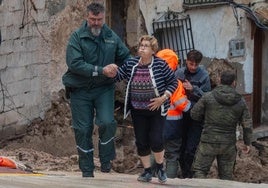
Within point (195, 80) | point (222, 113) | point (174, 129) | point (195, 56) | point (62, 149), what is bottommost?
point (62, 149)

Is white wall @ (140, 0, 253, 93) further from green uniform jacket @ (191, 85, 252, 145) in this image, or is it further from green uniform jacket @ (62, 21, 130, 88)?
green uniform jacket @ (62, 21, 130, 88)

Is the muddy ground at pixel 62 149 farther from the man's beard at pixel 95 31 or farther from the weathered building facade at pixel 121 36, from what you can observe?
the man's beard at pixel 95 31

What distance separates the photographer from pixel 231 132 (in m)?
9.21

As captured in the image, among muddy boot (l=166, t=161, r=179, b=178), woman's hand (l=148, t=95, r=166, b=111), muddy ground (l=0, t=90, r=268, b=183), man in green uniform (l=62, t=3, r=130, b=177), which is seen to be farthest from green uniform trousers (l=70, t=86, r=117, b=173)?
muddy ground (l=0, t=90, r=268, b=183)

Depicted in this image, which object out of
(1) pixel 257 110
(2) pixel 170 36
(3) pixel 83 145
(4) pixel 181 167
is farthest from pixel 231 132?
(1) pixel 257 110

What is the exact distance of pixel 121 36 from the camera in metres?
13.1

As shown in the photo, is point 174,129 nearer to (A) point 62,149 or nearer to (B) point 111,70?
(B) point 111,70

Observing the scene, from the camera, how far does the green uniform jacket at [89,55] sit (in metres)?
7.79

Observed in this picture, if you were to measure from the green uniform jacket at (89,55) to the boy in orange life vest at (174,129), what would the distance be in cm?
134

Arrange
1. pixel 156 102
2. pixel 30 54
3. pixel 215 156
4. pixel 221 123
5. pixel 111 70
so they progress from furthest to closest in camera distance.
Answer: pixel 30 54 < pixel 215 156 < pixel 221 123 < pixel 111 70 < pixel 156 102

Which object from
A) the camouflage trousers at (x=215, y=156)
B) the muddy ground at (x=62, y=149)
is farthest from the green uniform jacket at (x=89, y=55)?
the muddy ground at (x=62, y=149)

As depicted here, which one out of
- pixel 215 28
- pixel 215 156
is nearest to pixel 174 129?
pixel 215 156

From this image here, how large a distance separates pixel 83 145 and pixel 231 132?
189 centimetres

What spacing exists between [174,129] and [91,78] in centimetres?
191
